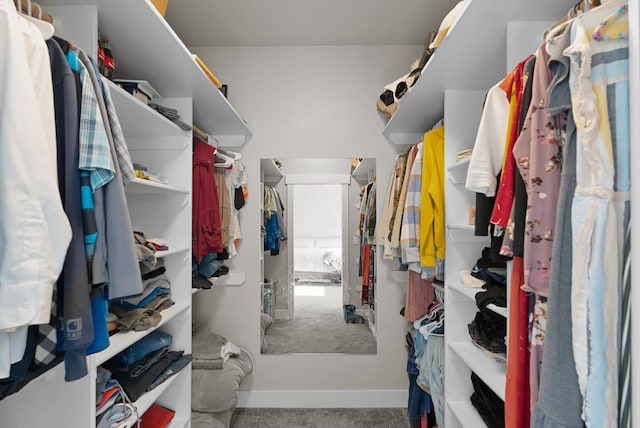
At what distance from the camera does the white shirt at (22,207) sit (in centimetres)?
61

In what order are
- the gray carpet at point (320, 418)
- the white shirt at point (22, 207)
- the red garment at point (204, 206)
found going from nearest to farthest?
the white shirt at point (22, 207) → the red garment at point (204, 206) → the gray carpet at point (320, 418)

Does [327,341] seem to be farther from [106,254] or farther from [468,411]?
[106,254]

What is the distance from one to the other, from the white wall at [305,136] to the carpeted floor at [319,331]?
0.21 feet

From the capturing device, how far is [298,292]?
269cm

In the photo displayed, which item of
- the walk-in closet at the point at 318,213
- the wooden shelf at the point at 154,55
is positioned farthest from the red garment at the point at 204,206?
the wooden shelf at the point at 154,55

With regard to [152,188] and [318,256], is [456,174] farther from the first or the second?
[152,188]

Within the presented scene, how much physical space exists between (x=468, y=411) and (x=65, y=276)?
1.70m

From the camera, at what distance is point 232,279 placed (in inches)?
100

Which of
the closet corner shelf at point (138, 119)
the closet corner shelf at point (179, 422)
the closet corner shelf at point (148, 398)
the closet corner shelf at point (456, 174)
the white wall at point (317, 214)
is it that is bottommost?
the closet corner shelf at point (179, 422)

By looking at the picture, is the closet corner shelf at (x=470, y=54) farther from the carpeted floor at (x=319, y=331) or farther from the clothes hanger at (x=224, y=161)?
the carpeted floor at (x=319, y=331)

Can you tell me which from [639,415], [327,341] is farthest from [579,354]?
[327,341]

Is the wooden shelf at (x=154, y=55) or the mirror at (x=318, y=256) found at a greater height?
the wooden shelf at (x=154, y=55)

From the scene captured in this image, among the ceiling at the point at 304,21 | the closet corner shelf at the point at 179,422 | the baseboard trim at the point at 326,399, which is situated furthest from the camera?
the baseboard trim at the point at 326,399

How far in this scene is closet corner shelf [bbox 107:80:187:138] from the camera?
4.22ft
